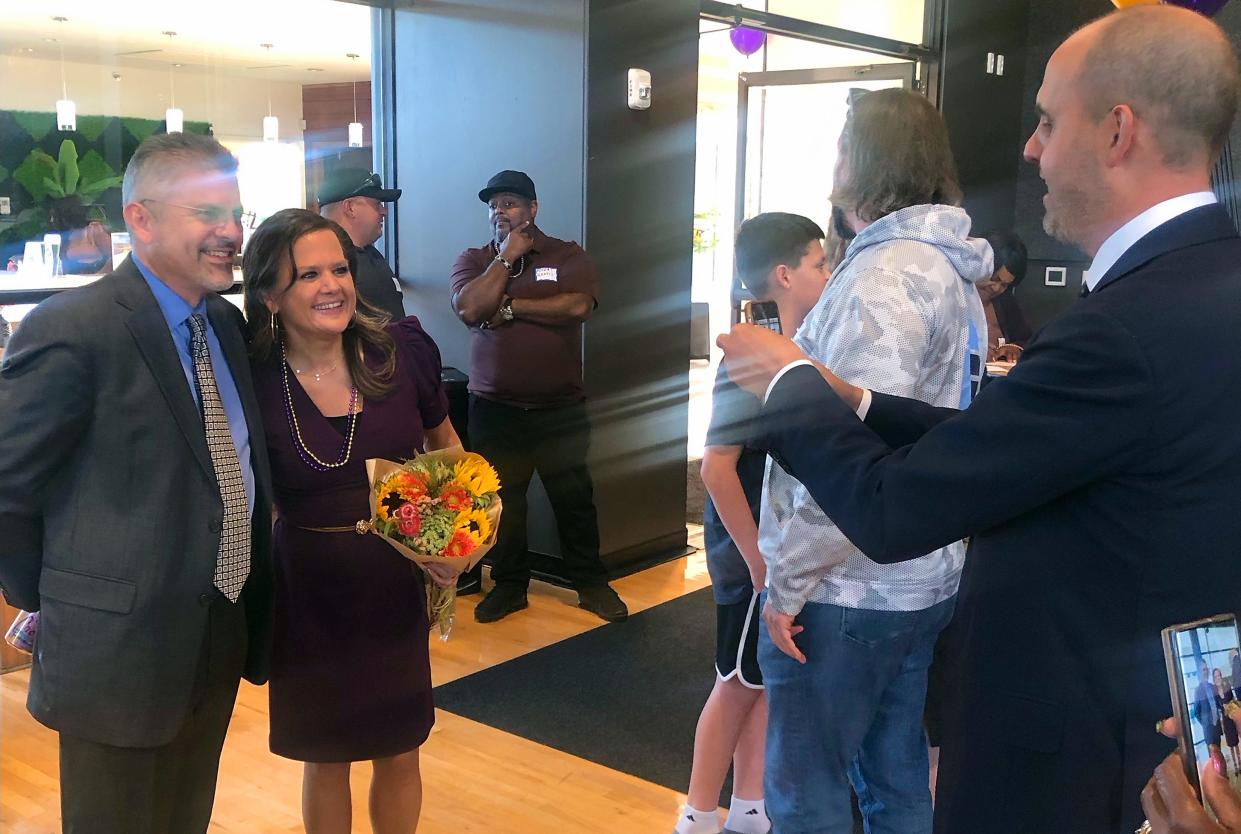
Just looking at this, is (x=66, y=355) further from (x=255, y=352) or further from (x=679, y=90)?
(x=679, y=90)

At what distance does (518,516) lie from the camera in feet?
16.5

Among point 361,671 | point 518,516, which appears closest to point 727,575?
point 361,671

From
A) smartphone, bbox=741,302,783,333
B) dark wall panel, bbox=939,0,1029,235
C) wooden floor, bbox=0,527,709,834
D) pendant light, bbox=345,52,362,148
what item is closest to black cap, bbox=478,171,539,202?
pendant light, bbox=345,52,362,148

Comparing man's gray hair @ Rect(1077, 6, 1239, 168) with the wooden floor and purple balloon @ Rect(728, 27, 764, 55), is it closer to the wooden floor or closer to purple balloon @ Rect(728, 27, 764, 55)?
the wooden floor

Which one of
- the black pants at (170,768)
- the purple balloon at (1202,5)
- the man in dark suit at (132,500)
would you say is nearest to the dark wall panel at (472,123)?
the purple balloon at (1202,5)

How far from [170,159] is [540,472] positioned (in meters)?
3.07

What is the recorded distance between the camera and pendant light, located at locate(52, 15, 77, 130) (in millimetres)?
4559

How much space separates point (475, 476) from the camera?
245 cm

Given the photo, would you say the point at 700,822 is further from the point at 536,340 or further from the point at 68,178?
the point at 68,178

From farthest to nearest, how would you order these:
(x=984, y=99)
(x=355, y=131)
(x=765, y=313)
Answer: (x=984, y=99)
(x=355, y=131)
(x=765, y=313)

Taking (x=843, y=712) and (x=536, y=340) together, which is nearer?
(x=843, y=712)

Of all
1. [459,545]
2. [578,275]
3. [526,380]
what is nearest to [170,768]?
[459,545]

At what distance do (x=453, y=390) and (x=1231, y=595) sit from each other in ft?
14.0

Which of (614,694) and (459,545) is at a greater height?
(459,545)
